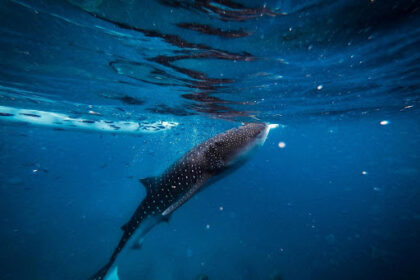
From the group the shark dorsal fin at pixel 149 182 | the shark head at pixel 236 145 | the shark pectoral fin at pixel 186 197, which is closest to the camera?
the shark pectoral fin at pixel 186 197

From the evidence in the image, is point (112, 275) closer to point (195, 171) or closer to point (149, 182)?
point (149, 182)

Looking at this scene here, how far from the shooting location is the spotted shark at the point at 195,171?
9.32ft

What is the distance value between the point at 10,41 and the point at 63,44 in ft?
5.93

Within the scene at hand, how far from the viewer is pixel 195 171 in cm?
301

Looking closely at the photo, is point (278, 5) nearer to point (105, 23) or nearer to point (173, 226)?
point (105, 23)

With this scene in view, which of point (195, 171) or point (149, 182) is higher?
point (195, 171)

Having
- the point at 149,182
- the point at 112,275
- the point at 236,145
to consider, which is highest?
the point at 236,145

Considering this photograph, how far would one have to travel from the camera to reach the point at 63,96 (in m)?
14.4

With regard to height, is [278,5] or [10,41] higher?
[278,5]

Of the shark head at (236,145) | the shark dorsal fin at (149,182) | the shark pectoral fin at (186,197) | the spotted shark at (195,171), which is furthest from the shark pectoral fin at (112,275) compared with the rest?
the shark head at (236,145)

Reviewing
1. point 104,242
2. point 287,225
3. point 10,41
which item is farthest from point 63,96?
point 287,225

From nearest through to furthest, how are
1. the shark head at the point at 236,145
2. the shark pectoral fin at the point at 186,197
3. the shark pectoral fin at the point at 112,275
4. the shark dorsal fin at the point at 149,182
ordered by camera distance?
1. the shark pectoral fin at the point at 186,197
2. the shark head at the point at 236,145
3. the shark dorsal fin at the point at 149,182
4. the shark pectoral fin at the point at 112,275

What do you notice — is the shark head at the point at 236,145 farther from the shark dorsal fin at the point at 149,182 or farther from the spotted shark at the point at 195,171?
the shark dorsal fin at the point at 149,182

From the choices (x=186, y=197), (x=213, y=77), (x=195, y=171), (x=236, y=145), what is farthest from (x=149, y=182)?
(x=213, y=77)
